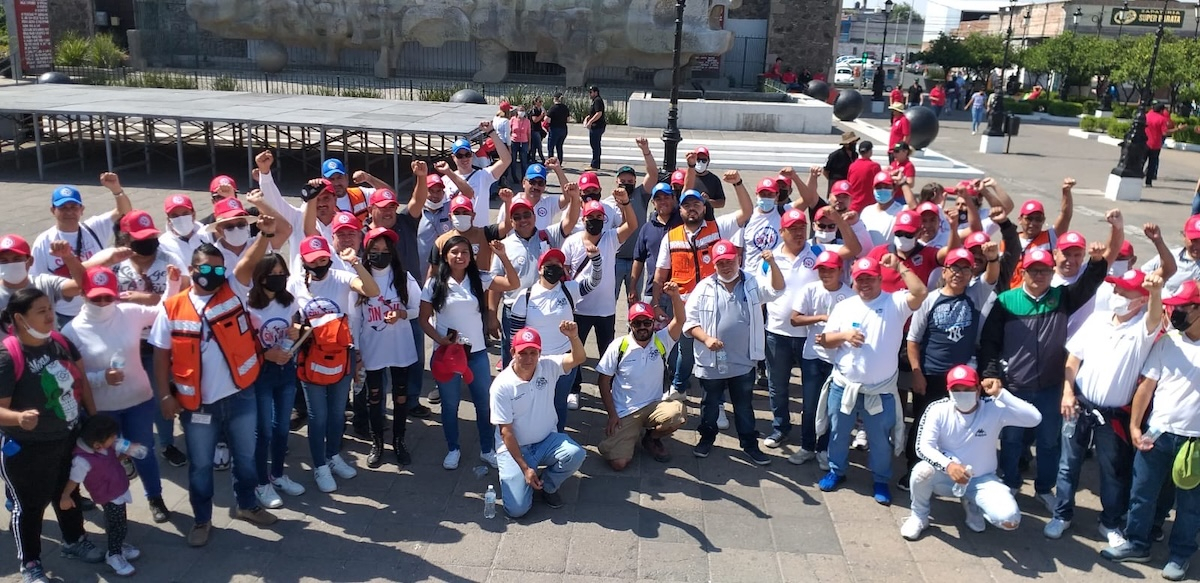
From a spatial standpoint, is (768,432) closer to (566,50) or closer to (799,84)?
(566,50)

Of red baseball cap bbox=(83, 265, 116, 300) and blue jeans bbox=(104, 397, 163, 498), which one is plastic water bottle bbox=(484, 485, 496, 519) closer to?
blue jeans bbox=(104, 397, 163, 498)

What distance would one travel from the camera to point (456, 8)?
31516 millimetres

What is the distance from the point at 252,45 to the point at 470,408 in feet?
111

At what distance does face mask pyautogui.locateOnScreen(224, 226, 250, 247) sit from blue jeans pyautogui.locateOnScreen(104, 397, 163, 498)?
1236 mm

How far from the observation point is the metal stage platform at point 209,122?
47.0 feet

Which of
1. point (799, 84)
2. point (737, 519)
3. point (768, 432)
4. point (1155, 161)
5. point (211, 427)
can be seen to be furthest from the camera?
point (799, 84)

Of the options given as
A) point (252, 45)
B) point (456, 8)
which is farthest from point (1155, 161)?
point (252, 45)

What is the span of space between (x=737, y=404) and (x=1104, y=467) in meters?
2.29

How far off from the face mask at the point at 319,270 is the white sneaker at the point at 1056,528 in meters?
4.72

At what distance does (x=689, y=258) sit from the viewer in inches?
261

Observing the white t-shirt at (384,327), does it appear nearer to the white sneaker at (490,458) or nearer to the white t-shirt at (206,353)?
the white sneaker at (490,458)

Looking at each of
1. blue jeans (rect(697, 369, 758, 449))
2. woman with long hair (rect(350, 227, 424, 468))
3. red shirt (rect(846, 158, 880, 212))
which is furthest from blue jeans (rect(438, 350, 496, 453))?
red shirt (rect(846, 158, 880, 212))

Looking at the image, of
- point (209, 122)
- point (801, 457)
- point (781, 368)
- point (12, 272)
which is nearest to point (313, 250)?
point (12, 272)

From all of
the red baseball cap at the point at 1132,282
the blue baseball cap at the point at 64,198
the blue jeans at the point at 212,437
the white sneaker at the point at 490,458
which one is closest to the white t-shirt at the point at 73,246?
the blue baseball cap at the point at 64,198
